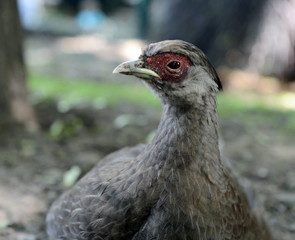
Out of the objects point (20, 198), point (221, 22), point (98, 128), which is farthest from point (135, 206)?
point (221, 22)

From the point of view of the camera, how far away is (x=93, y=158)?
5234 mm

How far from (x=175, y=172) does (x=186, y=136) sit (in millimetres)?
233

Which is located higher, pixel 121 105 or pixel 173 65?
pixel 121 105

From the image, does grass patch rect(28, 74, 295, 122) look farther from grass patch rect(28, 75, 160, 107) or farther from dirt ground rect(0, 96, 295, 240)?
dirt ground rect(0, 96, 295, 240)

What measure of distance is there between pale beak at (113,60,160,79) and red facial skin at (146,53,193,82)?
0.03 meters

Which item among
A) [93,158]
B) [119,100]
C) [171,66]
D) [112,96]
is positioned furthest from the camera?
[112,96]

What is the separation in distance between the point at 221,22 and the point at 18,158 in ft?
20.5

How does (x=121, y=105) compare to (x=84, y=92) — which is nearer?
(x=121, y=105)

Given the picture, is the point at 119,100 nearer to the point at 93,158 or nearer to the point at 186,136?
the point at 93,158

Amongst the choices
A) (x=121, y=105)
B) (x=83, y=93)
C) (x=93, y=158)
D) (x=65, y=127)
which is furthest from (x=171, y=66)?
(x=83, y=93)

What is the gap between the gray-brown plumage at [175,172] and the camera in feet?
9.32

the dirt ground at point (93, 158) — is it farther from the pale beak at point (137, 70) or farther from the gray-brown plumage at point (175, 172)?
the pale beak at point (137, 70)

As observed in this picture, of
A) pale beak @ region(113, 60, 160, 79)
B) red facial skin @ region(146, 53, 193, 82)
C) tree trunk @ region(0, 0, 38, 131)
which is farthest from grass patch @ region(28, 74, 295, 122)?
red facial skin @ region(146, 53, 193, 82)

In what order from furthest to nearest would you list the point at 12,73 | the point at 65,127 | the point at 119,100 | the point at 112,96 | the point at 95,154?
the point at 112,96 < the point at 119,100 < the point at 65,127 < the point at 12,73 < the point at 95,154
